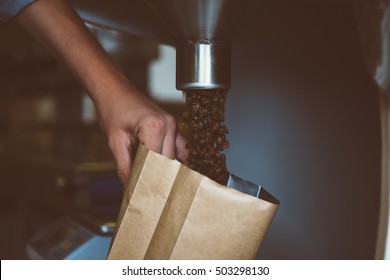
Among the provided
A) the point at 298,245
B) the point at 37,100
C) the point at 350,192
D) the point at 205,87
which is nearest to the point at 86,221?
the point at 298,245

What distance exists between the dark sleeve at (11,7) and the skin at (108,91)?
0.5 inches

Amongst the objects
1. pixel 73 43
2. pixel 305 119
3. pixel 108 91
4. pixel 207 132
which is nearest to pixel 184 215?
pixel 207 132

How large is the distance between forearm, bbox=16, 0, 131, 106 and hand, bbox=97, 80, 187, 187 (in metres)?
0.03

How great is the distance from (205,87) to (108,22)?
44 cm

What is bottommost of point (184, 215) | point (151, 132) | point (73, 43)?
point (184, 215)

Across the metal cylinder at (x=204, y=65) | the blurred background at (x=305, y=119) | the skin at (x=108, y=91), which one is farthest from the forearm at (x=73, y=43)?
the blurred background at (x=305, y=119)

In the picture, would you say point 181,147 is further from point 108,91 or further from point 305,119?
point 305,119

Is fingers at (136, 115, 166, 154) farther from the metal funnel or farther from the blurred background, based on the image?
the blurred background

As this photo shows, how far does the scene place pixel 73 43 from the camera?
33.7 inches

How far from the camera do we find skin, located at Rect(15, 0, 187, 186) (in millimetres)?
787

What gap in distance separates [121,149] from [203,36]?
0.69 ft

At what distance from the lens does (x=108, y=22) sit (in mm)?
1111

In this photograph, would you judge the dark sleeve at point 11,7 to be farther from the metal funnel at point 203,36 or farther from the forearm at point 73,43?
the metal funnel at point 203,36
